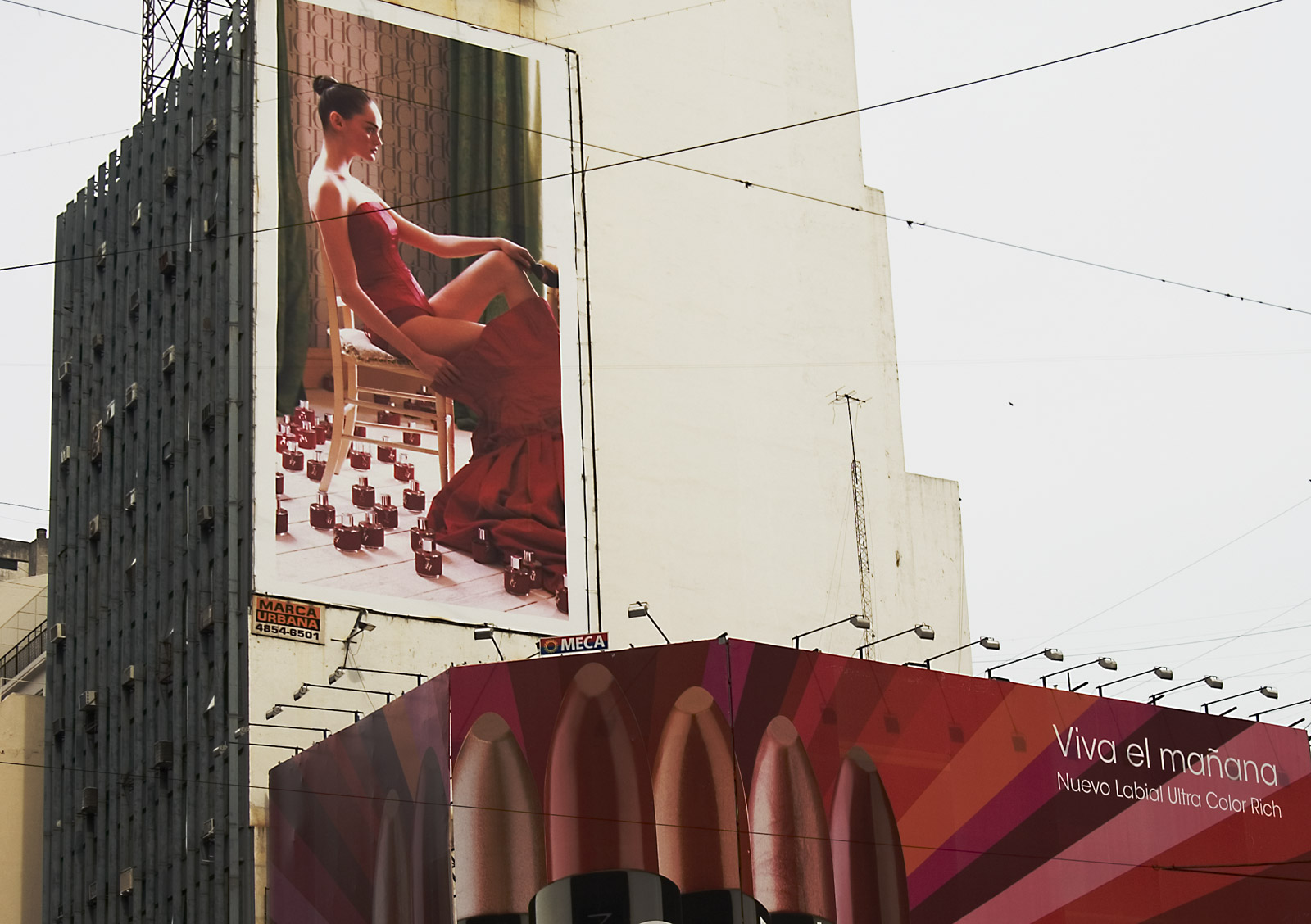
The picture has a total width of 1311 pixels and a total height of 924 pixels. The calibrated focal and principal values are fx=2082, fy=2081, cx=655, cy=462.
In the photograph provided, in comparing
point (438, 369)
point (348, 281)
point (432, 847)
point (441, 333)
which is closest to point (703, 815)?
point (432, 847)

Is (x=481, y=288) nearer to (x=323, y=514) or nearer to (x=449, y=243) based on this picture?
(x=449, y=243)

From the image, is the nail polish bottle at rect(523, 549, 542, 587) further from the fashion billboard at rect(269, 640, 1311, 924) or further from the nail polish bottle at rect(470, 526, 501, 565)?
the fashion billboard at rect(269, 640, 1311, 924)

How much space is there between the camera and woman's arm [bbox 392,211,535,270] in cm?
Answer: 5956

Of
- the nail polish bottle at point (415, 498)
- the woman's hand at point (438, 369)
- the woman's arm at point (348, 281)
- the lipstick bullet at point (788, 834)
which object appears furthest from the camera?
the woman's hand at point (438, 369)

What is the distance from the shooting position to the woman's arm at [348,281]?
190 feet

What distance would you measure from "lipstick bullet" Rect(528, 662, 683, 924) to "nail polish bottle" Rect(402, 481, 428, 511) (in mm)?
14337

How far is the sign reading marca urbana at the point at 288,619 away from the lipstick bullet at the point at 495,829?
11589mm

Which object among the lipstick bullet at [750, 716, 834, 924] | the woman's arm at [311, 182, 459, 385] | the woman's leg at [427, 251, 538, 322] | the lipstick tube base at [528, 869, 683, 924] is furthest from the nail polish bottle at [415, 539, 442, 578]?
the lipstick tube base at [528, 869, 683, 924]

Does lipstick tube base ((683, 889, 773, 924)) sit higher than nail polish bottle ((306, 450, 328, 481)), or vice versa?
nail polish bottle ((306, 450, 328, 481))

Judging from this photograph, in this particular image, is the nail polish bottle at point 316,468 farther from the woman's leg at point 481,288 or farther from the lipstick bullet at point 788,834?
the lipstick bullet at point 788,834

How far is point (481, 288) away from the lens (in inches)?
2376

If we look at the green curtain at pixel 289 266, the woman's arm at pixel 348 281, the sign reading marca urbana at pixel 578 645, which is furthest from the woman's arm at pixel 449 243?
the sign reading marca urbana at pixel 578 645

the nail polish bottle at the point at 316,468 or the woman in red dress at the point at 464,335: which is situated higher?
the woman in red dress at the point at 464,335

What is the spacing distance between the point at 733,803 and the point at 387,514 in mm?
16824
